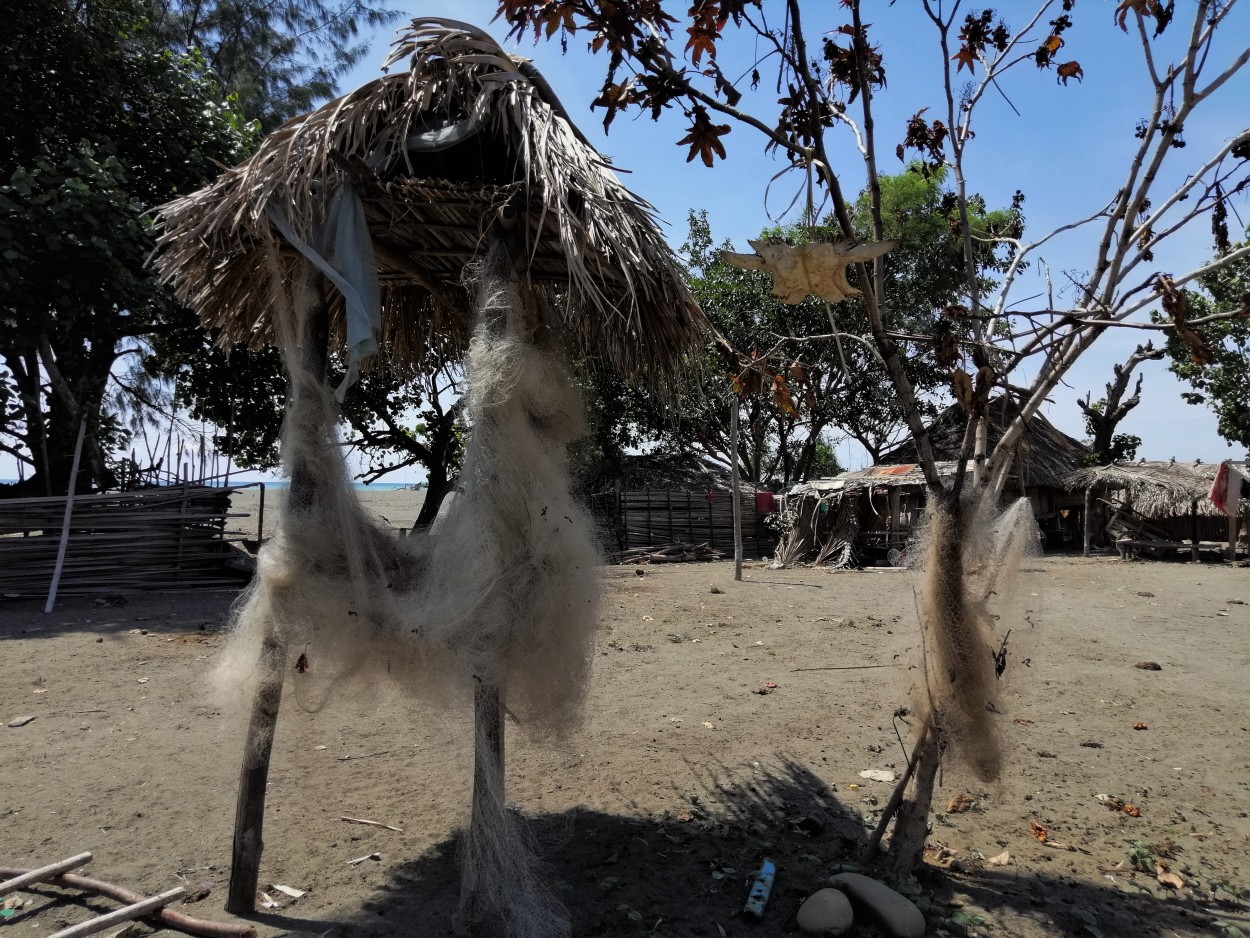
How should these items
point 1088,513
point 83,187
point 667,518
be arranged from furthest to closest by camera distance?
point 667,518 → point 1088,513 → point 83,187

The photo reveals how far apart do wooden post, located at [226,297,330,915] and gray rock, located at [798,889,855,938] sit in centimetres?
199

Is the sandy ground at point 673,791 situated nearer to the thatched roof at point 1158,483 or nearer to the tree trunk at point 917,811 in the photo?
the tree trunk at point 917,811

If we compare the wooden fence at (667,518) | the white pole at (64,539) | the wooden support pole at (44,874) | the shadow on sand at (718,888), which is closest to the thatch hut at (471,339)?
the shadow on sand at (718,888)

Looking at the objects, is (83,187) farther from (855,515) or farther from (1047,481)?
(1047,481)

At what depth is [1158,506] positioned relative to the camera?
19047mm

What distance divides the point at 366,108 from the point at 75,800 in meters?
3.45

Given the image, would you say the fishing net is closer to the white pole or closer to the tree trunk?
the tree trunk

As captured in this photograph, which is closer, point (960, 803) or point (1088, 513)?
point (960, 803)

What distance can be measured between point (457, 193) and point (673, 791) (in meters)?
2.96

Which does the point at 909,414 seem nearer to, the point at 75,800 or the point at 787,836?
the point at 787,836

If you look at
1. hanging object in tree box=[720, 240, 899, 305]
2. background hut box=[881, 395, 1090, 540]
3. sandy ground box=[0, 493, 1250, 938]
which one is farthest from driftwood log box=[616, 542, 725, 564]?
hanging object in tree box=[720, 240, 899, 305]

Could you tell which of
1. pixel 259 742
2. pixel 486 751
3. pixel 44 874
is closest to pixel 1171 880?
pixel 486 751

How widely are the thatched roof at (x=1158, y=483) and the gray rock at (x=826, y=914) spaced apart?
1917 centimetres

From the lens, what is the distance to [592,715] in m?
5.35
